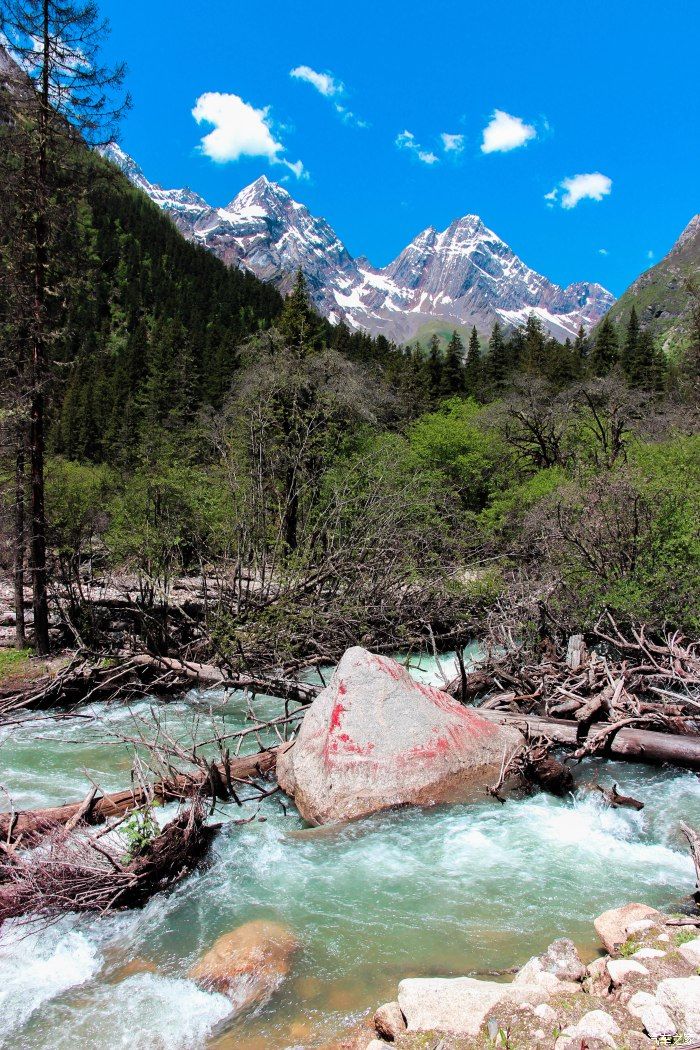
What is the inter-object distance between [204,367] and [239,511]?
63987 mm

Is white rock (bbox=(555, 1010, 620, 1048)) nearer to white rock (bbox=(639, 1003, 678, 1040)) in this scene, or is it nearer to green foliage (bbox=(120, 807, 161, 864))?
white rock (bbox=(639, 1003, 678, 1040))

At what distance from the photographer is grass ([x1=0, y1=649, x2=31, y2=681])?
12.1m

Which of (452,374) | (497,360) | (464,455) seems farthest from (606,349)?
(464,455)

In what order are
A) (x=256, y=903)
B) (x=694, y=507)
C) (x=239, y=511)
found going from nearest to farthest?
(x=256, y=903) → (x=694, y=507) → (x=239, y=511)

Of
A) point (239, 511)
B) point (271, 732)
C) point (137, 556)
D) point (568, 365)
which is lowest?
point (271, 732)

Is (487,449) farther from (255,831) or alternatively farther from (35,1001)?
(35,1001)

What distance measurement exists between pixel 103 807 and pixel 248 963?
2.39 metres

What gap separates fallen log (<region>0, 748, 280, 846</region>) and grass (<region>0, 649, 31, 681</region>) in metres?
6.82

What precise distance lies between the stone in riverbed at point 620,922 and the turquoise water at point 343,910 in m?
0.26

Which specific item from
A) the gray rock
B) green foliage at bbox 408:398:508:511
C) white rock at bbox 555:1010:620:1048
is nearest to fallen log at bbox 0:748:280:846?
the gray rock

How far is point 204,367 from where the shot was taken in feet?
238

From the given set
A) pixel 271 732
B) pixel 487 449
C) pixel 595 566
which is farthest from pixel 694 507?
pixel 487 449

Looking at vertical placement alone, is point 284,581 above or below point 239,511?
below

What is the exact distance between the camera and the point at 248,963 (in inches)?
184
